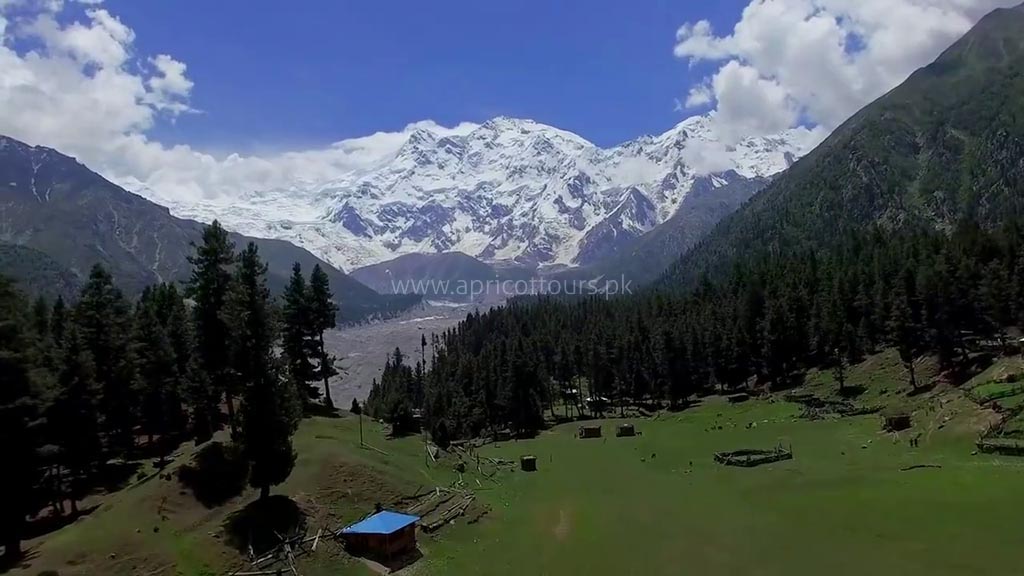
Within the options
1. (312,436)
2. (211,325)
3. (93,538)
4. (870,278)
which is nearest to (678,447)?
(312,436)

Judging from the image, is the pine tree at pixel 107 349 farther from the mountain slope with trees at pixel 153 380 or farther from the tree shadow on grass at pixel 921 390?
the tree shadow on grass at pixel 921 390

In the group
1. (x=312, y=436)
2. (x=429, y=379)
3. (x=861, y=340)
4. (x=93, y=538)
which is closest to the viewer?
(x=93, y=538)

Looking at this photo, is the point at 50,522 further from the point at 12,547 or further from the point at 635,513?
the point at 635,513

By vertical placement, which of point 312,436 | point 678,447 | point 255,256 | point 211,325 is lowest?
point 678,447

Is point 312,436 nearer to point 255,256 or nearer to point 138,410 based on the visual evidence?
point 255,256

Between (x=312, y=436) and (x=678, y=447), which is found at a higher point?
(x=312, y=436)

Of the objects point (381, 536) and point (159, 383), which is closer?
point (381, 536)

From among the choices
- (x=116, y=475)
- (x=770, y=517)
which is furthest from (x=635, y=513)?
(x=116, y=475)
